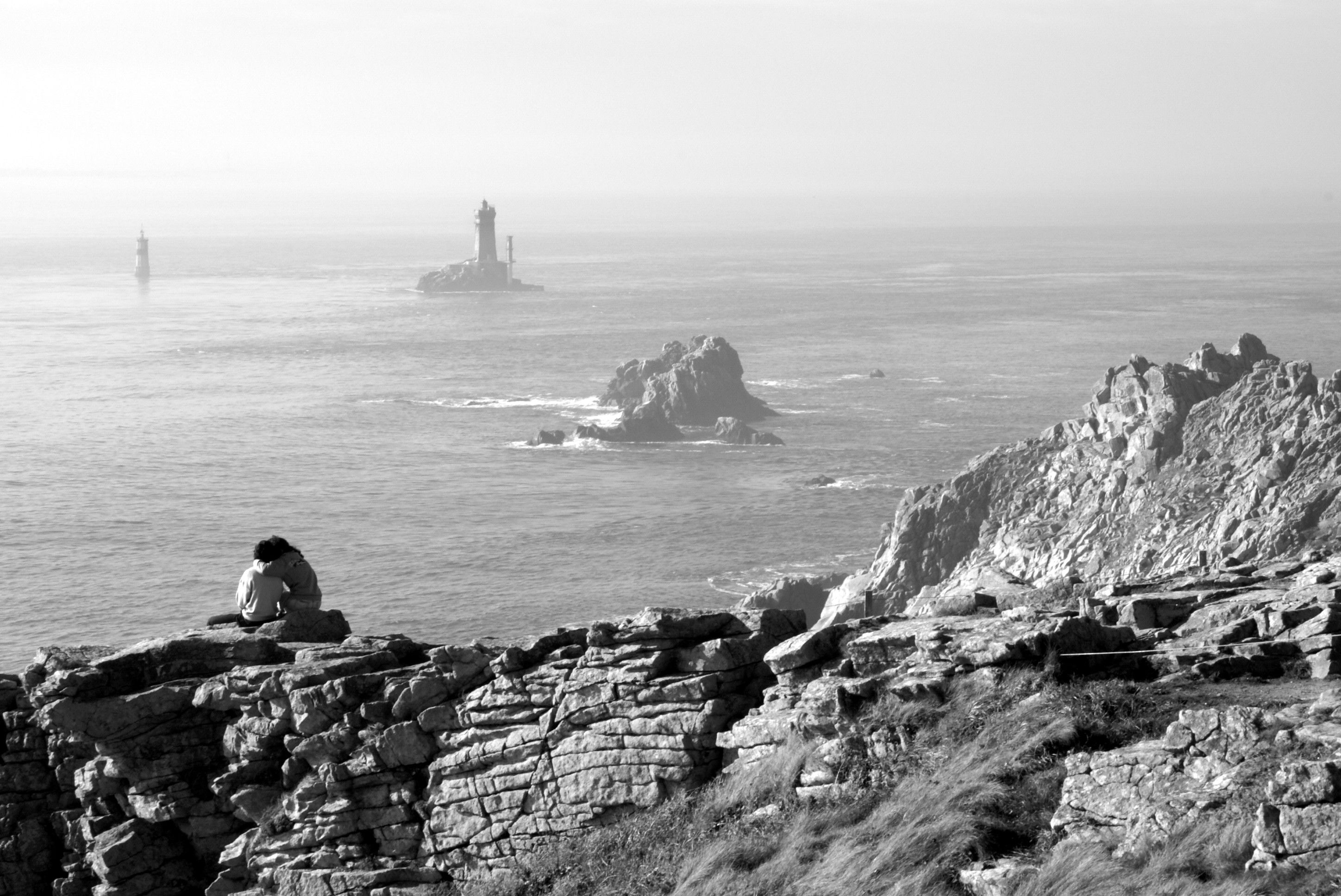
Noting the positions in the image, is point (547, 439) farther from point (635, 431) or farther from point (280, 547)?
point (280, 547)

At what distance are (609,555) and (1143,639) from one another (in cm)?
5416

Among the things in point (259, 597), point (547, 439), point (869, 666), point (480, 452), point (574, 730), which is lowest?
point (480, 452)

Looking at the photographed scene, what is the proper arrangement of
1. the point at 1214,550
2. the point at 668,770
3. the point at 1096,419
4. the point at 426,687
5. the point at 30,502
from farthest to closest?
the point at 30,502 < the point at 1096,419 < the point at 1214,550 < the point at 426,687 < the point at 668,770

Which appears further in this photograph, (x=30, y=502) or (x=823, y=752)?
(x=30, y=502)

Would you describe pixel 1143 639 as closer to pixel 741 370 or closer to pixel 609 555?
pixel 609 555

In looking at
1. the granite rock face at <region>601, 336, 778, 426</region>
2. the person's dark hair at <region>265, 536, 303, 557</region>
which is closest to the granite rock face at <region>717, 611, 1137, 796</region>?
the person's dark hair at <region>265, 536, 303, 557</region>

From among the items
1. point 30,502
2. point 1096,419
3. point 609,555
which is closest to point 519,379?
point 30,502

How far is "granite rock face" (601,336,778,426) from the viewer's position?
101562 millimetres

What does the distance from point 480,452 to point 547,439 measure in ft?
13.8

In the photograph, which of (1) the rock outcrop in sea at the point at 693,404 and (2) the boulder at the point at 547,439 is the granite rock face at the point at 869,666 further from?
(1) the rock outcrop in sea at the point at 693,404

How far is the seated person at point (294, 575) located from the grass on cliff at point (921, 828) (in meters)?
5.51

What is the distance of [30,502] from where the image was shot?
82875 mm

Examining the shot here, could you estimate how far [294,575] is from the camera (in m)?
20.2

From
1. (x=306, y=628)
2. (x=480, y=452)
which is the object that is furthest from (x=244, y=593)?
(x=480, y=452)
